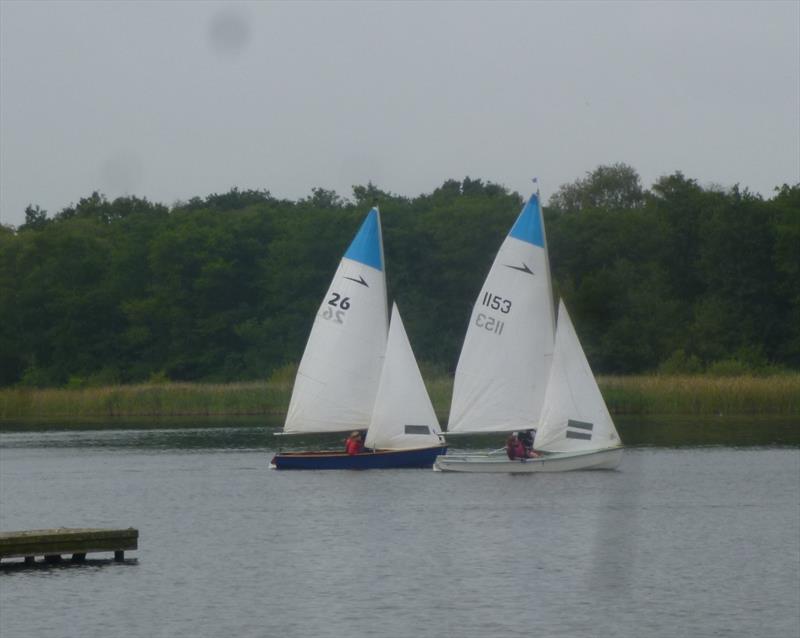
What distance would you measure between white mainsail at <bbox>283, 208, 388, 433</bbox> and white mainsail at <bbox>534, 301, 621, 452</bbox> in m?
5.74

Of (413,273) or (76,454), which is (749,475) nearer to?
(76,454)

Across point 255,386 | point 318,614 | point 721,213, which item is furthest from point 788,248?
point 318,614

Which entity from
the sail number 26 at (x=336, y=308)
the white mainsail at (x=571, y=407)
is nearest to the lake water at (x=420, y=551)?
the white mainsail at (x=571, y=407)

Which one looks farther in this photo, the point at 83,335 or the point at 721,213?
the point at 83,335

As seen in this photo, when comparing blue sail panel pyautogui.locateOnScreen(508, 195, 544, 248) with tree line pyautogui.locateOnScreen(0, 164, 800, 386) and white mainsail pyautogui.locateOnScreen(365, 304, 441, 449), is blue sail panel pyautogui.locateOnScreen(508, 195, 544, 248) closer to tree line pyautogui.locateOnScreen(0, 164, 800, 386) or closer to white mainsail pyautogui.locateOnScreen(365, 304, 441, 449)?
white mainsail pyautogui.locateOnScreen(365, 304, 441, 449)

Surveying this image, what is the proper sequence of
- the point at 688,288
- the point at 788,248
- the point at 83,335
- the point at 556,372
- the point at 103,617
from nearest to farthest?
1. the point at 103,617
2. the point at 556,372
3. the point at 788,248
4. the point at 688,288
5. the point at 83,335

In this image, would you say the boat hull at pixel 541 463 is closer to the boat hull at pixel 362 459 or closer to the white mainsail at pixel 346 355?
the boat hull at pixel 362 459

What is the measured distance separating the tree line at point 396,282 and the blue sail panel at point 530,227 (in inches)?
1415

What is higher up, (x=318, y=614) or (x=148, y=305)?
(x=148, y=305)

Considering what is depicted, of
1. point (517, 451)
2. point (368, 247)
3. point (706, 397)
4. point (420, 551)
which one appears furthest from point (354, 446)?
point (706, 397)

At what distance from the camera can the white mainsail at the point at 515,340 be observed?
148 ft

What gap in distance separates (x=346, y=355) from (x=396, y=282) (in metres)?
45.8

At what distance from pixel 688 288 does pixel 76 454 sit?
46.5 metres

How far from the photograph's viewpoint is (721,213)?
89875mm
